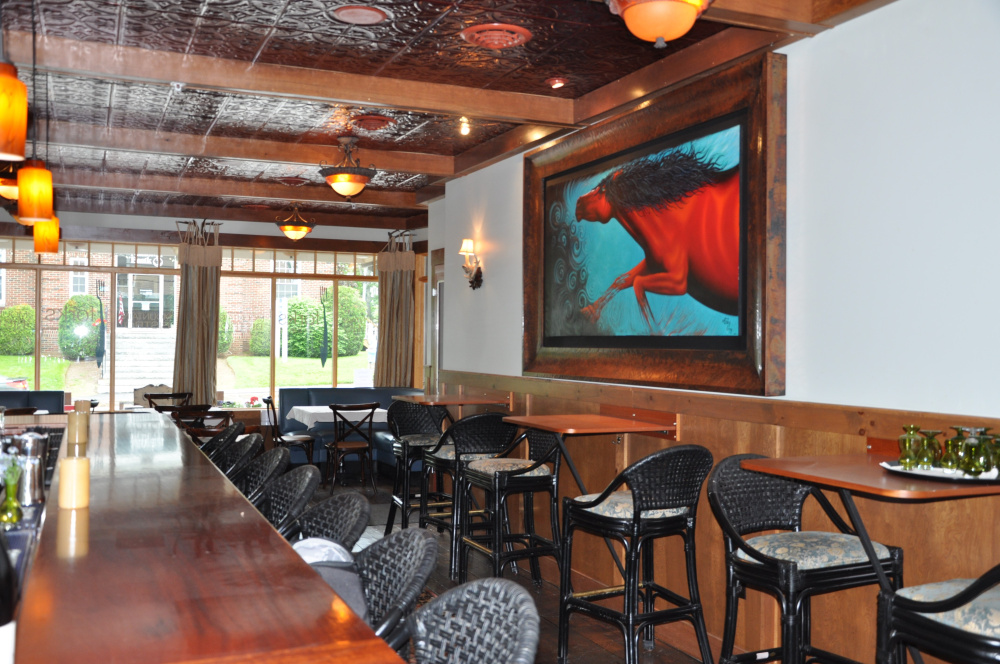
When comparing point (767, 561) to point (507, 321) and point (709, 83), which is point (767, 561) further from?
point (507, 321)

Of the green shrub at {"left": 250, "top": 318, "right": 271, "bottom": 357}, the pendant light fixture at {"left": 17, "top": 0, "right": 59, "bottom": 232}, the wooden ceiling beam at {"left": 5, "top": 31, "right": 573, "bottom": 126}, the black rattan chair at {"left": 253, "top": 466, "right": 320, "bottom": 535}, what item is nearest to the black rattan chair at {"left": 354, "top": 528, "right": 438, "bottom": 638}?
the black rattan chair at {"left": 253, "top": 466, "right": 320, "bottom": 535}

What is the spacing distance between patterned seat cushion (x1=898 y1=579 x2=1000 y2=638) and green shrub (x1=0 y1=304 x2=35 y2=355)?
10.9 meters

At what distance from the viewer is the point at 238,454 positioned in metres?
4.31

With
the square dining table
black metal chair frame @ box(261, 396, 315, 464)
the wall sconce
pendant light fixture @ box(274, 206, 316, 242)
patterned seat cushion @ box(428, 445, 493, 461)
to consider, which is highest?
pendant light fixture @ box(274, 206, 316, 242)

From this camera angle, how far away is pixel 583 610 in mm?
3691

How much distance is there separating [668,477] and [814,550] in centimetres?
79

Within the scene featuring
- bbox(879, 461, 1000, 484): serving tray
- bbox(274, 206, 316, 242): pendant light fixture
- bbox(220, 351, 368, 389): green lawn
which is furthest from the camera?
bbox(220, 351, 368, 389): green lawn

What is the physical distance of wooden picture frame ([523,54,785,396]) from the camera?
Answer: 377 cm

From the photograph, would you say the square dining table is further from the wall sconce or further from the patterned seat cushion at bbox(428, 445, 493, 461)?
the wall sconce

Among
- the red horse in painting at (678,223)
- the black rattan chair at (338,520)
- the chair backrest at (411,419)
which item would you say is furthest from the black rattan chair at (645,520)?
the chair backrest at (411,419)

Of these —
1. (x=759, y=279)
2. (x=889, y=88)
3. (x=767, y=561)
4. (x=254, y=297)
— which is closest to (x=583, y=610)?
(x=767, y=561)

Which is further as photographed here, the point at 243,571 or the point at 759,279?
the point at 759,279

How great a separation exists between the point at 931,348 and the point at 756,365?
32.3 inches

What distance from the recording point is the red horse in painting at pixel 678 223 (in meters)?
4.03
